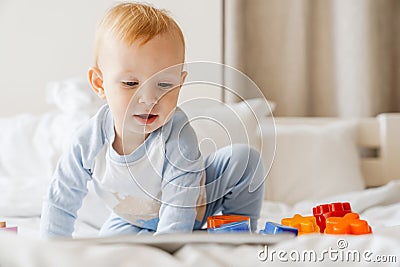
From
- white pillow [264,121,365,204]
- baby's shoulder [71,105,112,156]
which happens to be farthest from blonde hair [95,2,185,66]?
white pillow [264,121,365,204]

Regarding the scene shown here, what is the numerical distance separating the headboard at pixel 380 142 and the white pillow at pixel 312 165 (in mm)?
90

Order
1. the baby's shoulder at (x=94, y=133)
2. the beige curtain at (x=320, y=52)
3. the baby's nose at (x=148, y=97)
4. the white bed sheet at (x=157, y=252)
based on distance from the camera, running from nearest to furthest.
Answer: the white bed sheet at (x=157, y=252)
the baby's nose at (x=148, y=97)
the baby's shoulder at (x=94, y=133)
the beige curtain at (x=320, y=52)

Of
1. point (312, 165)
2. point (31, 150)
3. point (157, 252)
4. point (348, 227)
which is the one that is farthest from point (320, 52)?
point (157, 252)

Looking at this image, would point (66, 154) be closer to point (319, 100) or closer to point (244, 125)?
point (244, 125)

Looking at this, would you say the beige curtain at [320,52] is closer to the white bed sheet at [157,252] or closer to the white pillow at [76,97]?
the white pillow at [76,97]

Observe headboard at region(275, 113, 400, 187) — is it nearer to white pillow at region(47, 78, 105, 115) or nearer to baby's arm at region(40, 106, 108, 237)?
white pillow at region(47, 78, 105, 115)

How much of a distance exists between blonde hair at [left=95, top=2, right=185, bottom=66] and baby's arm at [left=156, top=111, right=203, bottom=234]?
0.12 m

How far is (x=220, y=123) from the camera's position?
2.71 ft

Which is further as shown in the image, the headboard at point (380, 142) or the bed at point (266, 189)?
the headboard at point (380, 142)

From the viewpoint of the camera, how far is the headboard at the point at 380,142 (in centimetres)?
160

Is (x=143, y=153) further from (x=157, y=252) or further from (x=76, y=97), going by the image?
(x=76, y=97)

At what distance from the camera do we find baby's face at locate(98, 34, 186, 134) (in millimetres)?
777

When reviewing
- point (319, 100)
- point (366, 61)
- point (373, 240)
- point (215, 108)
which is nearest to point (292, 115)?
point (319, 100)

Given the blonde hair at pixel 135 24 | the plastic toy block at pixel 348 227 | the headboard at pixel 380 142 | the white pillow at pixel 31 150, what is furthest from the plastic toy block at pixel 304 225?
the headboard at pixel 380 142
